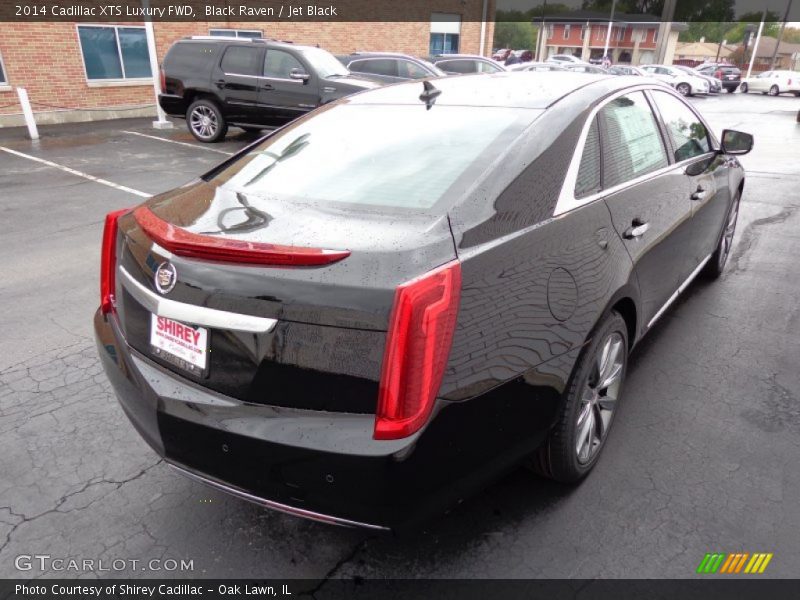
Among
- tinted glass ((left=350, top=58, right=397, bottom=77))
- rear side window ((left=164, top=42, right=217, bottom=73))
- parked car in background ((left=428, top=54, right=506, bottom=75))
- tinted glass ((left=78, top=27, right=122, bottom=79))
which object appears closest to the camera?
rear side window ((left=164, top=42, right=217, bottom=73))

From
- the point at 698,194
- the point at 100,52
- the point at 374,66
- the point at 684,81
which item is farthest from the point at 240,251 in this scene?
the point at 684,81

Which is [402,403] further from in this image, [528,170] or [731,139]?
[731,139]

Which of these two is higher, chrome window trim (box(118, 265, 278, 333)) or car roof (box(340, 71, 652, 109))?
car roof (box(340, 71, 652, 109))

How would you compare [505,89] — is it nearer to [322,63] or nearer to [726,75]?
[322,63]

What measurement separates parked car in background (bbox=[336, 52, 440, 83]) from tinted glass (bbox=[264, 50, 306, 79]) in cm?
289

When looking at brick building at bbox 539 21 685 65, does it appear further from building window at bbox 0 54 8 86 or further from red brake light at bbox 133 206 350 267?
red brake light at bbox 133 206 350 267

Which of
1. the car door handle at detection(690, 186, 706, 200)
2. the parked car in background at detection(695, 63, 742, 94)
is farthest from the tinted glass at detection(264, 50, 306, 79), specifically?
the parked car in background at detection(695, 63, 742, 94)

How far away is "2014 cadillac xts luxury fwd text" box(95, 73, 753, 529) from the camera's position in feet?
5.64

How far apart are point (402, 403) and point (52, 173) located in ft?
30.3

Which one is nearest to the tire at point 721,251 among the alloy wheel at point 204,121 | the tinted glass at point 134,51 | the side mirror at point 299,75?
the side mirror at point 299,75

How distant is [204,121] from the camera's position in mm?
11789

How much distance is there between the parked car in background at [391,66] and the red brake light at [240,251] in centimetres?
1249

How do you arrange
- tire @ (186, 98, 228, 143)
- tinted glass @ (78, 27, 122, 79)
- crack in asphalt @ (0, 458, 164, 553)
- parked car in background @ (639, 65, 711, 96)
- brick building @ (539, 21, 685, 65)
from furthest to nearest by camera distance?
brick building @ (539, 21, 685, 65) → parked car in background @ (639, 65, 711, 96) → tinted glass @ (78, 27, 122, 79) → tire @ (186, 98, 228, 143) → crack in asphalt @ (0, 458, 164, 553)

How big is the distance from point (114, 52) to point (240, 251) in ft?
53.4
